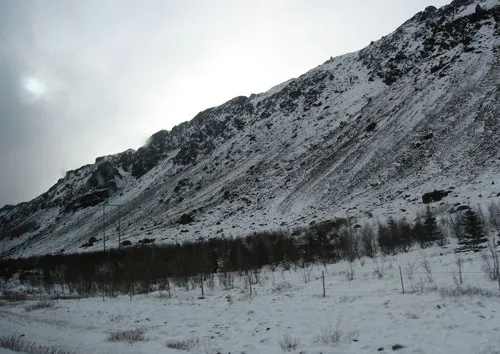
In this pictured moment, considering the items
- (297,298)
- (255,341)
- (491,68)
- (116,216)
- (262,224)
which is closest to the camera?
(255,341)

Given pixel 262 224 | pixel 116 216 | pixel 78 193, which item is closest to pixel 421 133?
pixel 262 224

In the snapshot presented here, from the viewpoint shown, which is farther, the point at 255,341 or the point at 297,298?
the point at 297,298

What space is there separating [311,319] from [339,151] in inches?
2407

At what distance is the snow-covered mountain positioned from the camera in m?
50.7

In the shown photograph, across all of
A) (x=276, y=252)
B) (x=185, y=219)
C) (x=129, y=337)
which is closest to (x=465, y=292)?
(x=129, y=337)

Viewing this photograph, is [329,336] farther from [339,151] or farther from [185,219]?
[185,219]

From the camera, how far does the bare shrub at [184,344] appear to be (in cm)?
956

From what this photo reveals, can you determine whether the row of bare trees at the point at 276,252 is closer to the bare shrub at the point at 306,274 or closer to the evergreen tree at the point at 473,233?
the evergreen tree at the point at 473,233

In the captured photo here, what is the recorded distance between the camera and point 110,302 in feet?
67.7

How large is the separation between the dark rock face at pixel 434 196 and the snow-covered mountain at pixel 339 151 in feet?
3.87

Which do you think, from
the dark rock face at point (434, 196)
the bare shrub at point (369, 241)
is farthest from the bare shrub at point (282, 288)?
the dark rock face at point (434, 196)

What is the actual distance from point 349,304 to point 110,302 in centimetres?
1470

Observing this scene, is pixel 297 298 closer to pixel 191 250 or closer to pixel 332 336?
pixel 332 336

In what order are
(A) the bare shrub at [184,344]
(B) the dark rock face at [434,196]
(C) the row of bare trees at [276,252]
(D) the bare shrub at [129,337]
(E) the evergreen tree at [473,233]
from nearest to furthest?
(A) the bare shrub at [184,344], (D) the bare shrub at [129,337], (E) the evergreen tree at [473,233], (C) the row of bare trees at [276,252], (B) the dark rock face at [434,196]
